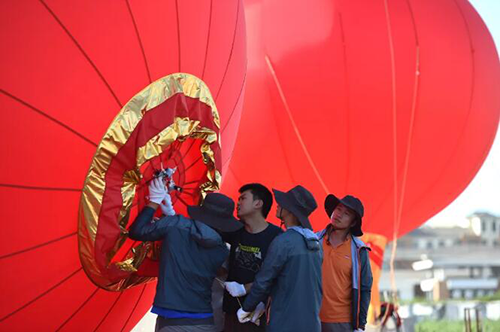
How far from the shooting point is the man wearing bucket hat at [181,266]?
12.4ft

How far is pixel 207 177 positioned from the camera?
166 inches

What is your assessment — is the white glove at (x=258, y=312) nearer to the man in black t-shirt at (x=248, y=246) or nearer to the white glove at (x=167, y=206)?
the man in black t-shirt at (x=248, y=246)

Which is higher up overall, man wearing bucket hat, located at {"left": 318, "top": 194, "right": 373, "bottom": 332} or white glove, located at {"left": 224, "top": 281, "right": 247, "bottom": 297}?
man wearing bucket hat, located at {"left": 318, "top": 194, "right": 373, "bottom": 332}

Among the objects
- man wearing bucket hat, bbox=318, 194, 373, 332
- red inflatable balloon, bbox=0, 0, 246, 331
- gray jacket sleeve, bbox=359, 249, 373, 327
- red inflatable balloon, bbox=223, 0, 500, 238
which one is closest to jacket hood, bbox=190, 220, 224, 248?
red inflatable balloon, bbox=0, 0, 246, 331

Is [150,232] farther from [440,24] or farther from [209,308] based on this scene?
[440,24]

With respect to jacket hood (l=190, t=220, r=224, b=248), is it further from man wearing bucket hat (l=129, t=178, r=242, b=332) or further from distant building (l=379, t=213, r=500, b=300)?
distant building (l=379, t=213, r=500, b=300)

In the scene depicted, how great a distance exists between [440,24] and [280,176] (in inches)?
101

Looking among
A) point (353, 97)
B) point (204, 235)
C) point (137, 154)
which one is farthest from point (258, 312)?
point (353, 97)

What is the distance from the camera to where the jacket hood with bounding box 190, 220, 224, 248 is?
3.85 meters

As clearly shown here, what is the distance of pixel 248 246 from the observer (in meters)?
4.23

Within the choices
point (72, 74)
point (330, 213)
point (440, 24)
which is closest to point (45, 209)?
point (72, 74)

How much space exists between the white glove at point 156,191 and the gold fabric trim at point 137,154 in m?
0.14

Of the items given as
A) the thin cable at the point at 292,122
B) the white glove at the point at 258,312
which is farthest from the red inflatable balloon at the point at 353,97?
the white glove at the point at 258,312

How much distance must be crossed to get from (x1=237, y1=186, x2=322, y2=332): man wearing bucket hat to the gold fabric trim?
60 cm
